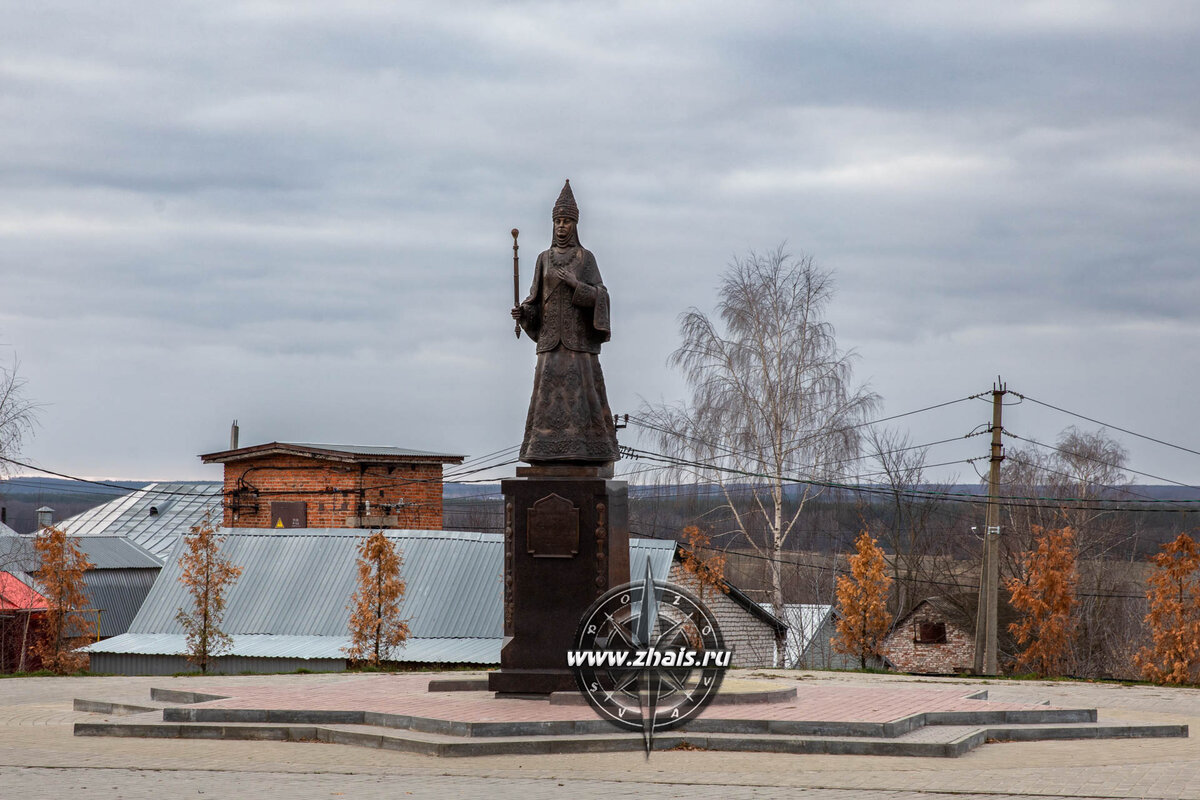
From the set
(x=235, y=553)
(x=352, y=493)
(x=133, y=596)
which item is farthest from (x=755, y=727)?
(x=133, y=596)

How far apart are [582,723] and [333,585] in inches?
576

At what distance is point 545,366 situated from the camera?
476 inches

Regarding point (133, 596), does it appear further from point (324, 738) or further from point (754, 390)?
point (324, 738)

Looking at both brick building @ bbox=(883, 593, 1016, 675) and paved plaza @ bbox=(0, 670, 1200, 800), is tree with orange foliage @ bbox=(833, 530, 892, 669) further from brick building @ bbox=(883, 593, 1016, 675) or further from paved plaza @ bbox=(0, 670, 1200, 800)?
brick building @ bbox=(883, 593, 1016, 675)

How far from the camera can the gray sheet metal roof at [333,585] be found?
74.3 ft

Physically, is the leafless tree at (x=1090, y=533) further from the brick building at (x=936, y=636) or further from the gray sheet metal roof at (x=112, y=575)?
the gray sheet metal roof at (x=112, y=575)

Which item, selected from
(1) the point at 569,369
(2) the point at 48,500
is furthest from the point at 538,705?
(2) the point at 48,500

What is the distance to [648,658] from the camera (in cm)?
972

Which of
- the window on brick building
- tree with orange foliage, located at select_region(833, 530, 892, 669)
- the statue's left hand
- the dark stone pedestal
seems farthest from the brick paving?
the window on brick building

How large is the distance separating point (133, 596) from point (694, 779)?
2877cm

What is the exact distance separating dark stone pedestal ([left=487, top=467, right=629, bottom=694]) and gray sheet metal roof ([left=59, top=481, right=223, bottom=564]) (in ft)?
93.2

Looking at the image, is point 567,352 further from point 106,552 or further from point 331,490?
point 106,552

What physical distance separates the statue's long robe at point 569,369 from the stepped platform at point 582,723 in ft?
7.65

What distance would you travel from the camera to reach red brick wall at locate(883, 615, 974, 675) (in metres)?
37.3
